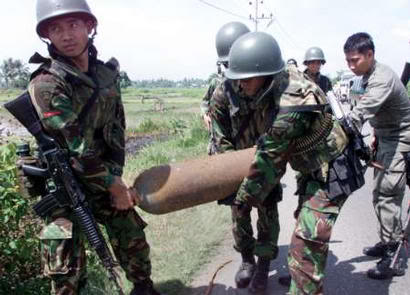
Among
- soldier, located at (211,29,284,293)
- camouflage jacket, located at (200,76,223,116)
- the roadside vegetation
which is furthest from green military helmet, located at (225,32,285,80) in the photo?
camouflage jacket, located at (200,76,223,116)

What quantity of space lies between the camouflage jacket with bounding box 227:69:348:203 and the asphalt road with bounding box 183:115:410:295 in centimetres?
117

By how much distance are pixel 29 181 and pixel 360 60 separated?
3.08 meters

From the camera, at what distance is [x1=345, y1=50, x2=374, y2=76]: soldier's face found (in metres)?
4.11

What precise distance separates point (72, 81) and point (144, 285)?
5.39 feet

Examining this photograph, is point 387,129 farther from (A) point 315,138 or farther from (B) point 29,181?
(B) point 29,181

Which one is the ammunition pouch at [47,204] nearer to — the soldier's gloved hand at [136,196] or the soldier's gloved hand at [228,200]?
the soldier's gloved hand at [136,196]

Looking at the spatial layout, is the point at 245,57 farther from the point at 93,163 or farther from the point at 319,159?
the point at 93,163

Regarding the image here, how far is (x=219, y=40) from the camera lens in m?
5.09

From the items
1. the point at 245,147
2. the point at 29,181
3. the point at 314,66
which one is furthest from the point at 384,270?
the point at 314,66

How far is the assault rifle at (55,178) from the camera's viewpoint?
2.70 m

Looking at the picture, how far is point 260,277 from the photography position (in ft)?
12.1

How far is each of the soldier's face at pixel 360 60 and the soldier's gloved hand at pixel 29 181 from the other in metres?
2.95

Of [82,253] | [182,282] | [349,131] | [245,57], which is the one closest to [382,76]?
Answer: [349,131]

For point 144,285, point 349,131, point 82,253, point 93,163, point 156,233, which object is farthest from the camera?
point 156,233
